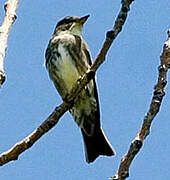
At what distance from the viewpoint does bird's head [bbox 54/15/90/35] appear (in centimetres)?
662

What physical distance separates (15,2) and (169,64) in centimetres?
104

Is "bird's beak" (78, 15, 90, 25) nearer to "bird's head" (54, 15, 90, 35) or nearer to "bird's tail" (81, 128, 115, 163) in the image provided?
"bird's head" (54, 15, 90, 35)

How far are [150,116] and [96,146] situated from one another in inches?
123

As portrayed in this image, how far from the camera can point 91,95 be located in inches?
236

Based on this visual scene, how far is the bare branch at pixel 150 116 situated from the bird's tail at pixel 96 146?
8.38 feet

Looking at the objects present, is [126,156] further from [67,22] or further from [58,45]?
[67,22]

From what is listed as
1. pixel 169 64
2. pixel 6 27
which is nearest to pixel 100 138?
pixel 6 27

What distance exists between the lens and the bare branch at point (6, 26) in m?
2.82

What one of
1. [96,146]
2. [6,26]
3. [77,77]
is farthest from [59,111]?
[77,77]

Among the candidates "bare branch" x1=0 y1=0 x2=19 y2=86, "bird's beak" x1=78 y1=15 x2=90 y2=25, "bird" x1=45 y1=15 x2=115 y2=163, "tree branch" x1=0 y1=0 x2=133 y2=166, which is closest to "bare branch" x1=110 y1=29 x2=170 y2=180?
"tree branch" x1=0 y1=0 x2=133 y2=166

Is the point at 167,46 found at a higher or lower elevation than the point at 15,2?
lower

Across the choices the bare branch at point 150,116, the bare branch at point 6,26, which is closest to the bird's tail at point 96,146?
the bare branch at point 6,26

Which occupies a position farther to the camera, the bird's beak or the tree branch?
the bird's beak

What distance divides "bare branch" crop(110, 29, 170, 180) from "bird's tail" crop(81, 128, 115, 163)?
2.55 metres
